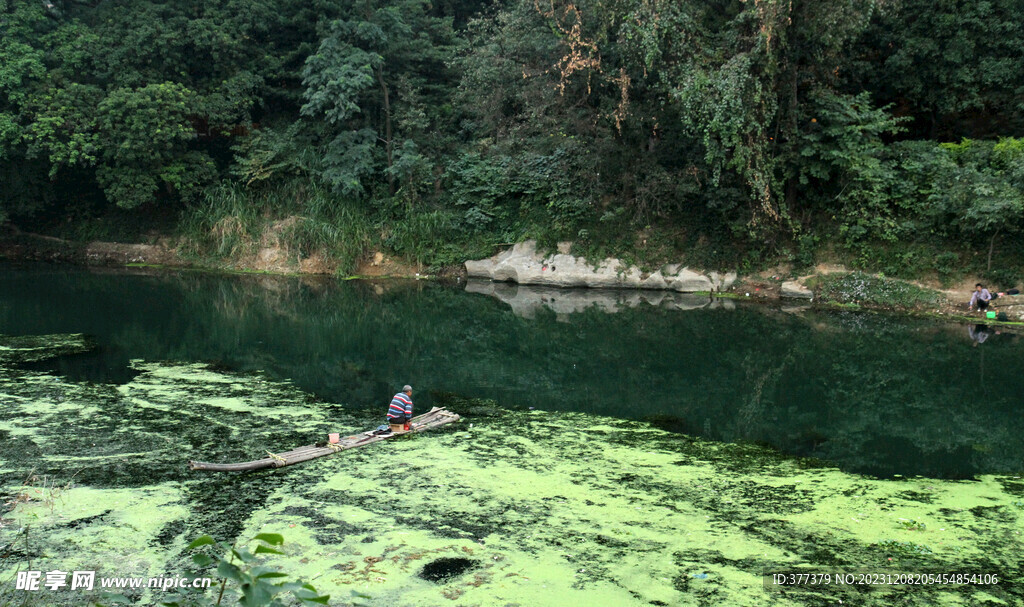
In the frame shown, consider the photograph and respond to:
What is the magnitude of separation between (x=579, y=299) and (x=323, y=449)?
10860 mm

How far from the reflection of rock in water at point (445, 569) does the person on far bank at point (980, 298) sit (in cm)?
1310

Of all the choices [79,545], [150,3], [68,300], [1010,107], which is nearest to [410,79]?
[150,3]

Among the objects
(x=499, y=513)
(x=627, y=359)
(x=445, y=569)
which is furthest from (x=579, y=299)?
(x=445, y=569)

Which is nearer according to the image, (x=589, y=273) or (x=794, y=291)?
(x=794, y=291)

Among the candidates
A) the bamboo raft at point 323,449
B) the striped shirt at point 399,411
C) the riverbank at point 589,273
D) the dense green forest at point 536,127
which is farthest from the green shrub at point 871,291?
the striped shirt at point 399,411

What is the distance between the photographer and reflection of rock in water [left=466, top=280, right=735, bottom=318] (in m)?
16.0

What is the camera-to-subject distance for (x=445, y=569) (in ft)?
15.5

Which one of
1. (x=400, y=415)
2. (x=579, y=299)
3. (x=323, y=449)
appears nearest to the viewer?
(x=323, y=449)

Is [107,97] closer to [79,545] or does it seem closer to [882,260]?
[79,545]

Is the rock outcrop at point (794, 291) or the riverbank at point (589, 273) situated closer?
the riverbank at point (589, 273)

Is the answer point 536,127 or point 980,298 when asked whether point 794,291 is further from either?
point 536,127

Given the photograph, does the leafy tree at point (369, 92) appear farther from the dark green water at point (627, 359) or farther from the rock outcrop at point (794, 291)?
the rock outcrop at point (794, 291)

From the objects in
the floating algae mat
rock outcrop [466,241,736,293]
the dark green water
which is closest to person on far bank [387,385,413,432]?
the floating algae mat

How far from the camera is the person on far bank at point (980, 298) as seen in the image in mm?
14015
